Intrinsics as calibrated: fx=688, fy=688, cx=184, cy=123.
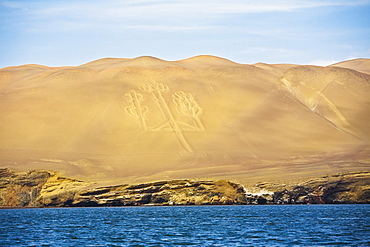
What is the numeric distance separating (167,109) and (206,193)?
32595 mm

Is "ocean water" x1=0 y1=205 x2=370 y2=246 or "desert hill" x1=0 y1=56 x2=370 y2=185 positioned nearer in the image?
"ocean water" x1=0 y1=205 x2=370 y2=246

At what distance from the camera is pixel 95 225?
156 ft

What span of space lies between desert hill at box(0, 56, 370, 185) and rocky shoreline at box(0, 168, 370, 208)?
568 cm

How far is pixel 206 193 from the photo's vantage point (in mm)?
→ 73625

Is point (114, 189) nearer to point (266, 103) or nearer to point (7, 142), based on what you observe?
point (7, 142)

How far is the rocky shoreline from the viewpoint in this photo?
2822 inches

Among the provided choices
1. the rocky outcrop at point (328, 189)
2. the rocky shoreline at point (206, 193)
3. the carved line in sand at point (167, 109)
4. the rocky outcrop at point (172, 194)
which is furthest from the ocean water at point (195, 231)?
the carved line in sand at point (167, 109)

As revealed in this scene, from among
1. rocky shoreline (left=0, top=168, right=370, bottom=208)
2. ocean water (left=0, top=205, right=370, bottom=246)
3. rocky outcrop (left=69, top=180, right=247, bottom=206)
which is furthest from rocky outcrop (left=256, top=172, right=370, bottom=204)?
ocean water (left=0, top=205, right=370, bottom=246)

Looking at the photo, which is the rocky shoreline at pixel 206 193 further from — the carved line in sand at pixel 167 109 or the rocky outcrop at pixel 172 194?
the carved line in sand at pixel 167 109

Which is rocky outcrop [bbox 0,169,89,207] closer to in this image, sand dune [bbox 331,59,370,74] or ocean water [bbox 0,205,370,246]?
ocean water [bbox 0,205,370,246]

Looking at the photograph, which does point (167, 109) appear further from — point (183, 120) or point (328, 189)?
point (328, 189)

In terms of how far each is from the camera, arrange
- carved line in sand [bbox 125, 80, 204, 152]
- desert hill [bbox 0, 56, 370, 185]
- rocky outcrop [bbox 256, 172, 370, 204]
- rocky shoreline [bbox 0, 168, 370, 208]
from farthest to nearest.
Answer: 1. carved line in sand [bbox 125, 80, 204, 152]
2. desert hill [bbox 0, 56, 370, 185]
3. rocky shoreline [bbox 0, 168, 370, 208]
4. rocky outcrop [bbox 256, 172, 370, 204]

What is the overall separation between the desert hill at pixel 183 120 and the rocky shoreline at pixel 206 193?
5.68m

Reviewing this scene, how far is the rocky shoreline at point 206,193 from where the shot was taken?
7169 cm
